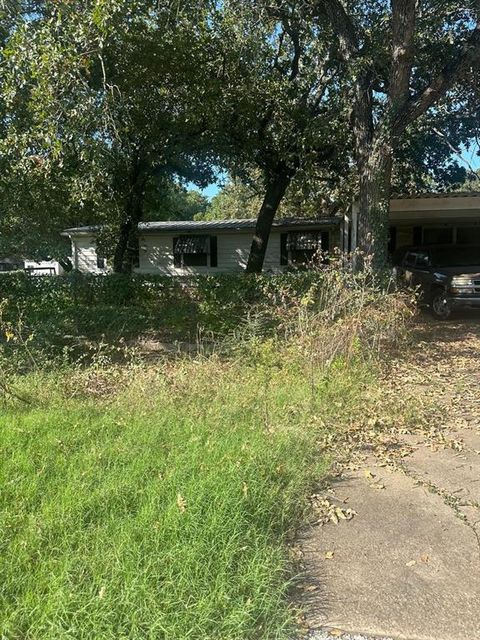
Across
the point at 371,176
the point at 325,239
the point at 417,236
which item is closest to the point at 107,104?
the point at 371,176

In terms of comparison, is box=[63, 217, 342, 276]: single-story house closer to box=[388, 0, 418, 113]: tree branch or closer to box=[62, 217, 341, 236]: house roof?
box=[62, 217, 341, 236]: house roof

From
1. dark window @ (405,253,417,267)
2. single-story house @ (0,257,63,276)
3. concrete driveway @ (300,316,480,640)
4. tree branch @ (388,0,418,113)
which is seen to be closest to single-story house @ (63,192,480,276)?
single-story house @ (0,257,63,276)

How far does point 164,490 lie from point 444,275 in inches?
385

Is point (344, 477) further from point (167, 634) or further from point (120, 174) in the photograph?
point (120, 174)

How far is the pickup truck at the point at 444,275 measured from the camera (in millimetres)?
10820

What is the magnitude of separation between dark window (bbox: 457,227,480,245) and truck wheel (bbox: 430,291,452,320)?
25.1 feet

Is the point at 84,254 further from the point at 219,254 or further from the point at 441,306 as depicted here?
the point at 441,306

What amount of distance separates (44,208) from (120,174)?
245cm

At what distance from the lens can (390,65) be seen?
33.6 ft

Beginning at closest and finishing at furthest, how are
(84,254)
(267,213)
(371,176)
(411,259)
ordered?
1. (371,176)
2. (411,259)
3. (267,213)
4. (84,254)

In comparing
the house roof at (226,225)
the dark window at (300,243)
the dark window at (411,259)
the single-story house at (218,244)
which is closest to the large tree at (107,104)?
the house roof at (226,225)

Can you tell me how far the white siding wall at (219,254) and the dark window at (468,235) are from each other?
21.0 feet

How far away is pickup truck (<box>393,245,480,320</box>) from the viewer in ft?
35.5

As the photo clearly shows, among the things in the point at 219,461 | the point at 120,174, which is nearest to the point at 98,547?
the point at 219,461
